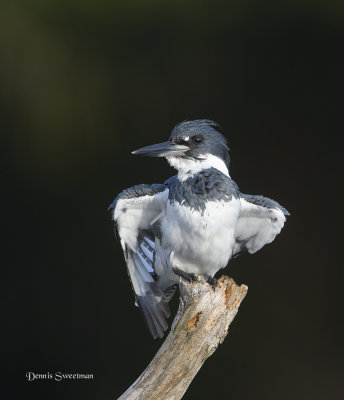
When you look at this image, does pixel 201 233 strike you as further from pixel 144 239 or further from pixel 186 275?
pixel 144 239

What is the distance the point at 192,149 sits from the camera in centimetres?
291

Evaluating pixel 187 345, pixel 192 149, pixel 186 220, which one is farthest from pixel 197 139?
pixel 187 345

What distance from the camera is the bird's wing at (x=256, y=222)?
2.89 meters

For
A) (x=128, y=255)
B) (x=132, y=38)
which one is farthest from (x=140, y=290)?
(x=132, y=38)

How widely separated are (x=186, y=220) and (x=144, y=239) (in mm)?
414

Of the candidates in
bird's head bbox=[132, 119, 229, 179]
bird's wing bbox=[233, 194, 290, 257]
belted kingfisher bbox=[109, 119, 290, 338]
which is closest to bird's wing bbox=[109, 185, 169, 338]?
belted kingfisher bbox=[109, 119, 290, 338]

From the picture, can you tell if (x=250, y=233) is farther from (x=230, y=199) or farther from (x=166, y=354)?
(x=166, y=354)

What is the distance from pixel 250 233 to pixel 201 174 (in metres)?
0.42

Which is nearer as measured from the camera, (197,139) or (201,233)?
(201,233)

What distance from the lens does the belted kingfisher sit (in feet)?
8.89

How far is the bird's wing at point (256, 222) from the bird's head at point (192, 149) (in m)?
0.20

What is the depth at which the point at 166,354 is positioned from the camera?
2346 mm
